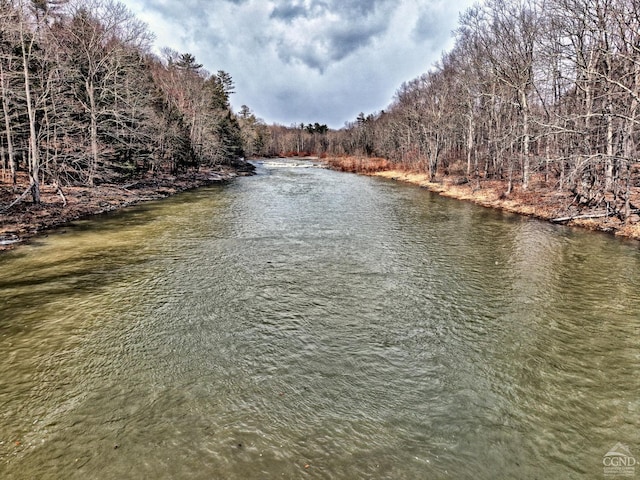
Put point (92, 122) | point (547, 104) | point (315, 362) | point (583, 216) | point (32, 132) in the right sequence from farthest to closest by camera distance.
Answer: point (547, 104) → point (92, 122) → point (583, 216) → point (32, 132) → point (315, 362)

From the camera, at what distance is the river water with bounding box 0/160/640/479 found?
436 centimetres

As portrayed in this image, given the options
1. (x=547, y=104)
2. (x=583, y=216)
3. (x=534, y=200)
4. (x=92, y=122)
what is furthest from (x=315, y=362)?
(x=547, y=104)

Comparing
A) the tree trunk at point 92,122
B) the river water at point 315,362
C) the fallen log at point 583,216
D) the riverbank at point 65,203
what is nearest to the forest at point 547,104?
the fallen log at point 583,216

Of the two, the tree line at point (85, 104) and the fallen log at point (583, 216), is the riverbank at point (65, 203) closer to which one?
the tree line at point (85, 104)

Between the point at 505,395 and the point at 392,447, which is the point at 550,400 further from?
the point at 392,447

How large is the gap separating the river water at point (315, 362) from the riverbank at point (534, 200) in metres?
3.51

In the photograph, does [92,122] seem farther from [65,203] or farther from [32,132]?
[65,203]

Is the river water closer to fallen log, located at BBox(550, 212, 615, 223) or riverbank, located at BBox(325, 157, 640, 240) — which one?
riverbank, located at BBox(325, 157, 640, 240)

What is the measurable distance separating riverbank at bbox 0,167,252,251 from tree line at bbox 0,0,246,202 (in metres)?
0.80

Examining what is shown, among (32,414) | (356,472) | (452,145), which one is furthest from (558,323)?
(452,145)

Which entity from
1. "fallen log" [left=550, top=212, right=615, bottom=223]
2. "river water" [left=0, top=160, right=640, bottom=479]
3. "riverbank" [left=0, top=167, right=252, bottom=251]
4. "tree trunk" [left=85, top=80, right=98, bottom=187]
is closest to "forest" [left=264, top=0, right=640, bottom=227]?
"fallen log" [left=550, top=212, right=615, bottom=223]

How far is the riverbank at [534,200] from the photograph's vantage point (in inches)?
634

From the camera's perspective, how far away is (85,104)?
25.0 meters

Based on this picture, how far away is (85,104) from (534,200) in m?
31.9
